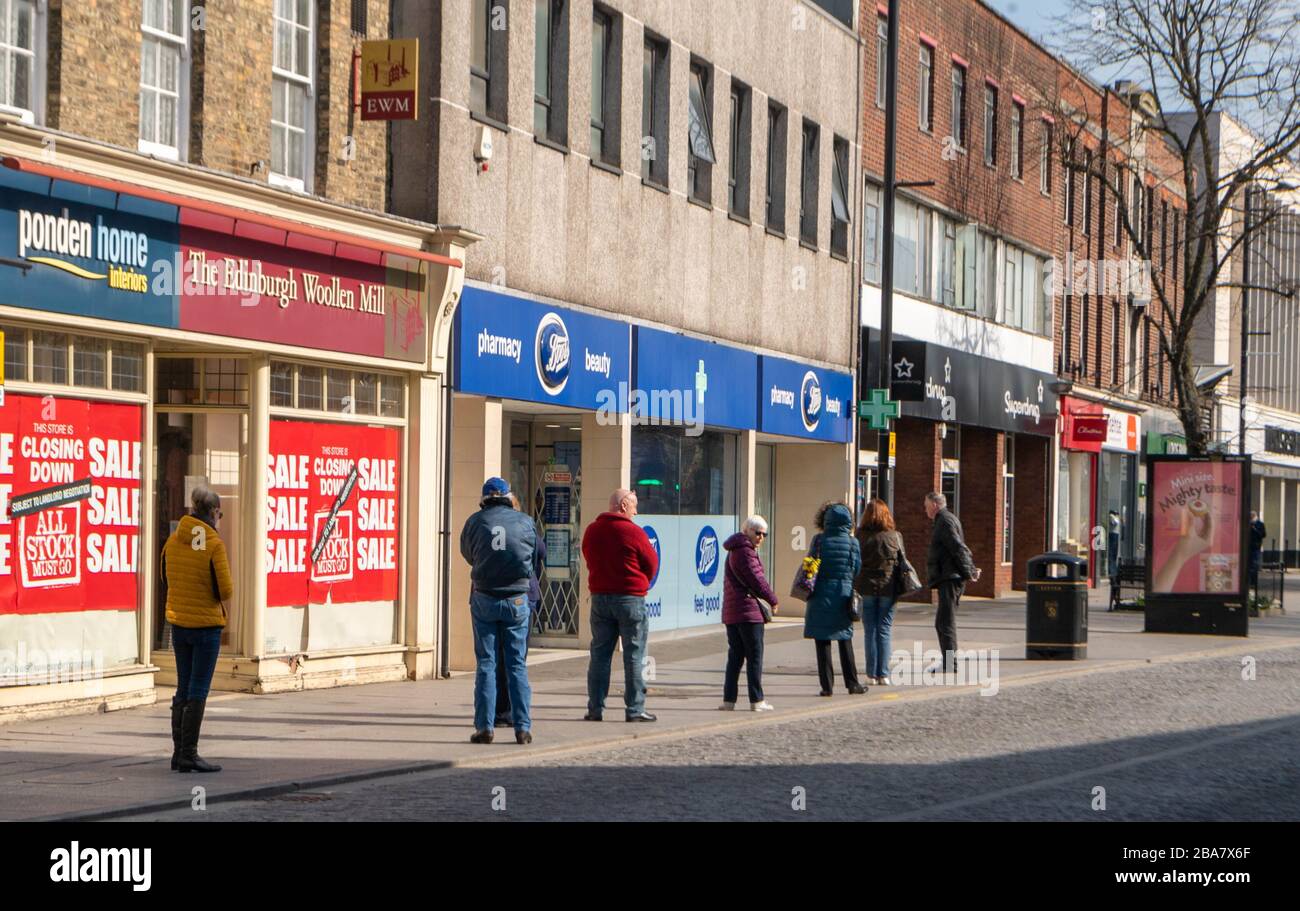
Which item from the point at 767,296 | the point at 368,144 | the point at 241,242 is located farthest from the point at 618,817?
the point at 767,296

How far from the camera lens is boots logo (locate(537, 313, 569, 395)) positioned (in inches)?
851

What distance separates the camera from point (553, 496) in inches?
955

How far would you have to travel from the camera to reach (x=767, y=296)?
93.5 ft

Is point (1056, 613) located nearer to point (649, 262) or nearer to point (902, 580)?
point (902, 580)

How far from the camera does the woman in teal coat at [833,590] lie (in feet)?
59.1

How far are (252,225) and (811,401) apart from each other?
47.9 feet

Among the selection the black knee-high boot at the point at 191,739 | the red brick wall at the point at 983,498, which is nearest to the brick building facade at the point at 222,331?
the black knee-high boot at the point at 191,739

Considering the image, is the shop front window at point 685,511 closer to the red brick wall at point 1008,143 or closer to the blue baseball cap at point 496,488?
the red brick wall at point 1008,143

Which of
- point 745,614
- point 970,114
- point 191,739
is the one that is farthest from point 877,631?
point 970,114

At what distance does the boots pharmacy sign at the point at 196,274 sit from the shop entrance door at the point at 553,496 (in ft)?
16.6

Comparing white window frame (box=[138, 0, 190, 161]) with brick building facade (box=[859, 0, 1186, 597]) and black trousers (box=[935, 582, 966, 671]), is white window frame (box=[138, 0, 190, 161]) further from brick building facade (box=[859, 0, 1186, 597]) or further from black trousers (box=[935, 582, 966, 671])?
brick building facade (box=[859, 0, 1186, 597])

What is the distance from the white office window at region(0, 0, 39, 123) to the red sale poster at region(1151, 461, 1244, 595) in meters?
18.1

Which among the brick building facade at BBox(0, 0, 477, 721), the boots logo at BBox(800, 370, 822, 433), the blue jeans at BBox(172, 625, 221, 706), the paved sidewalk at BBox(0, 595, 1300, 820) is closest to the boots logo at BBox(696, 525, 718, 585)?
the paved sidewalk at BBox(0, 595, 1300, 820)

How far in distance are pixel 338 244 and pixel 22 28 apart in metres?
3.96
